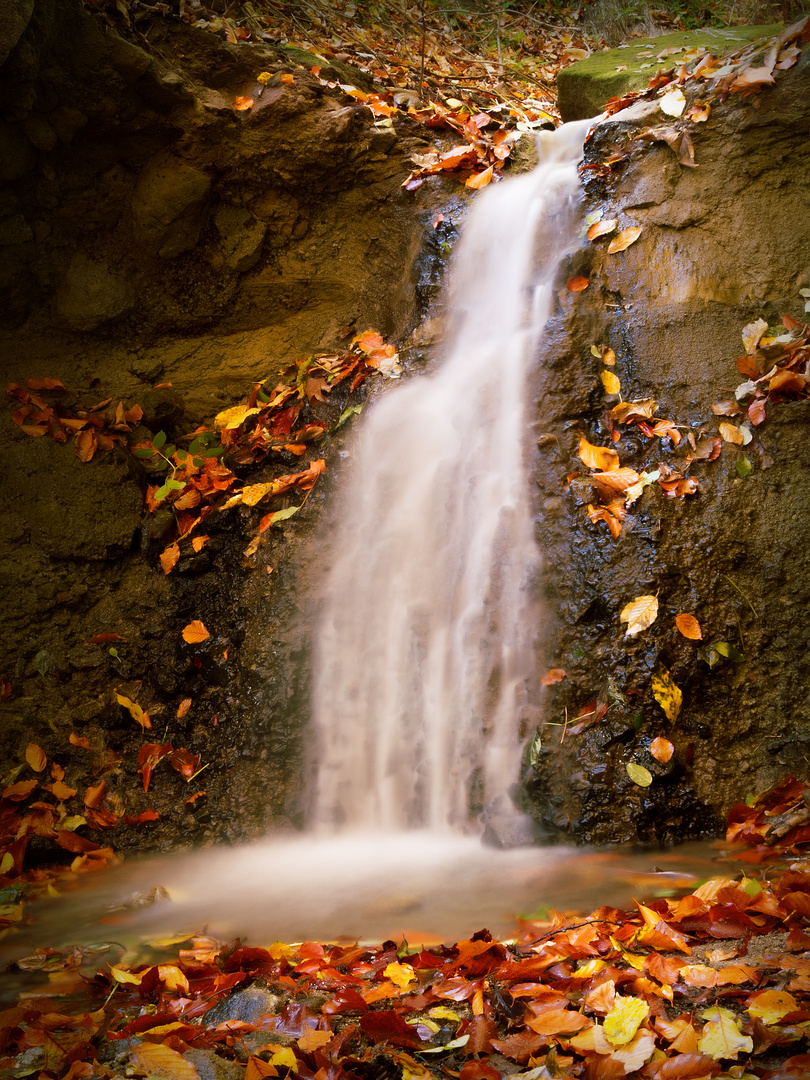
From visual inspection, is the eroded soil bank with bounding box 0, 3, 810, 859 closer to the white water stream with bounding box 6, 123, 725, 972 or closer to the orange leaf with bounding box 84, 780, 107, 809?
the orange leaf with bounding box 84, 780, 107, 809

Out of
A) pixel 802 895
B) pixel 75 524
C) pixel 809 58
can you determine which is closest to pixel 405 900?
pixel 802 895

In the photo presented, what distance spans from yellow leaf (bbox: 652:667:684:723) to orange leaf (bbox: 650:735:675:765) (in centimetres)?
10

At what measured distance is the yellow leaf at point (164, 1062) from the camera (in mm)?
1692

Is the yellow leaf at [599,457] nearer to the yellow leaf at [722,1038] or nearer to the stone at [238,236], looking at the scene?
the yellow leaf at [722,1038]

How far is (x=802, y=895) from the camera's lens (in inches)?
85.2

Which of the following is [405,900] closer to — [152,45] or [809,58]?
[809,58]

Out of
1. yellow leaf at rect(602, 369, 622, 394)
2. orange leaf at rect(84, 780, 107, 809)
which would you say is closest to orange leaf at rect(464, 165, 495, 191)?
yellow leaf at rect(602, 369, 622, 394)

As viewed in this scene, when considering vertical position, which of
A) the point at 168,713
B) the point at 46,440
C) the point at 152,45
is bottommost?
the point at 168,713

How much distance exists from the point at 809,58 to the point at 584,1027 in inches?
173

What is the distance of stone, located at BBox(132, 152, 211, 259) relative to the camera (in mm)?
4586

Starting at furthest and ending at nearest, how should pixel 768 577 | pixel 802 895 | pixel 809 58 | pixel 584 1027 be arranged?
1. pixel 809 58
2. pixel 768 577
3. pixel 802 895
4. pixel 584 1027

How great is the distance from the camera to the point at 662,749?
301 centimetres

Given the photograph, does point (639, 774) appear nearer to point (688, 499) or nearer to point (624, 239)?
point (688, 499)

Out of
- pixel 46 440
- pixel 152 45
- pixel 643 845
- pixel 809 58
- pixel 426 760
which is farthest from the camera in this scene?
pixel 152 45
